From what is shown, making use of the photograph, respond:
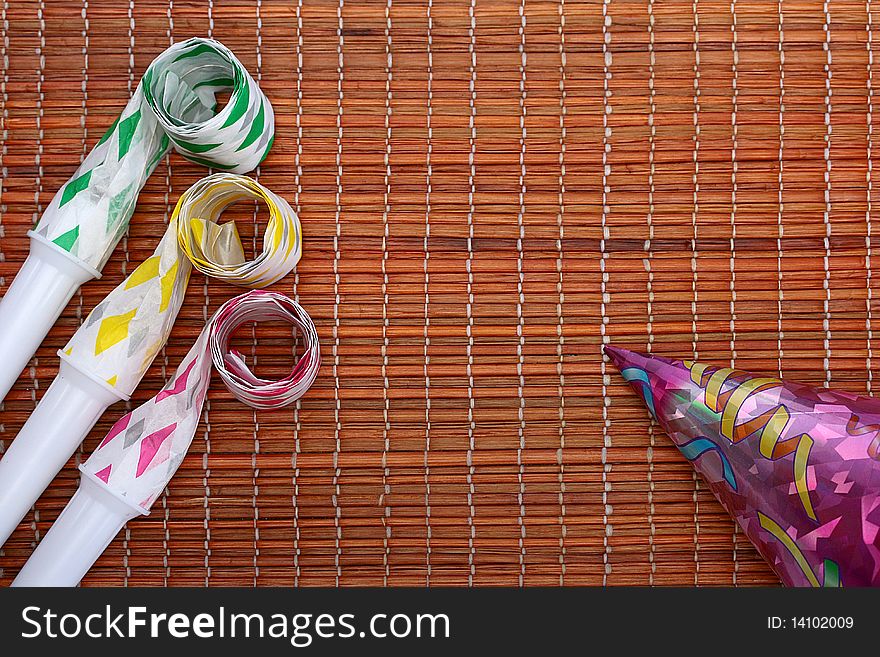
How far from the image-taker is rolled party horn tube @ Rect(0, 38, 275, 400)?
54cm

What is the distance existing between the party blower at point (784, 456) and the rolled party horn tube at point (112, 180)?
334mm

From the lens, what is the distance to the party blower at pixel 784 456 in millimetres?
497

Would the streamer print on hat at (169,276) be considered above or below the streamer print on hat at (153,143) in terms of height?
below

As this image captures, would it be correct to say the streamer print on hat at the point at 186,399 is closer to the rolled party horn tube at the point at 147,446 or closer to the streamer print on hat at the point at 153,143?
the rolled party horn tube at the point at 147,446

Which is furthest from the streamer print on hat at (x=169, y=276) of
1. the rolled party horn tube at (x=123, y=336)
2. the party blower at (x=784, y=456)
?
the party blower at (x=784, y=456)

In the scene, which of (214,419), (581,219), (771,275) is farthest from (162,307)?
(771,275)

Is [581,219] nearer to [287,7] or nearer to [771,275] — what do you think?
[771,275]

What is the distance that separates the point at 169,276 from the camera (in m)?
0.55

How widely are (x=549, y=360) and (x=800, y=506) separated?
0.66 ft

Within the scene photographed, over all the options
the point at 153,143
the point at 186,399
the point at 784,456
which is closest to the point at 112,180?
the point at 153,143

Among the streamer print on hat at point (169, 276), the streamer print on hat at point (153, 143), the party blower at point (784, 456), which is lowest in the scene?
the party blower at point (784, 456)

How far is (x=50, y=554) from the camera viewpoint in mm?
538

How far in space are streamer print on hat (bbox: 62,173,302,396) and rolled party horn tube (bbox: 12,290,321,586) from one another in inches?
1.0
